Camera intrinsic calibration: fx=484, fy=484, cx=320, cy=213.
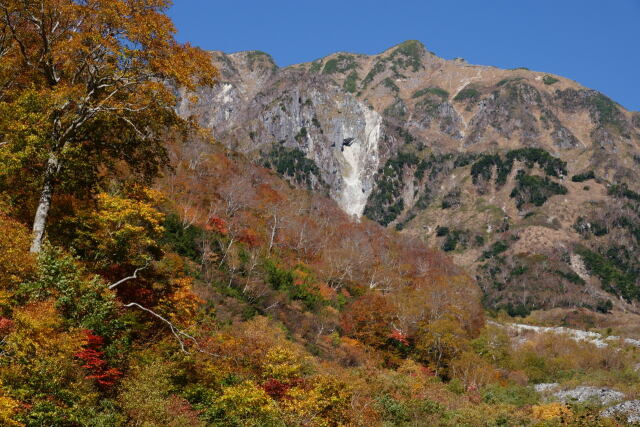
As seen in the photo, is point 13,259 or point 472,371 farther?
point 472,371

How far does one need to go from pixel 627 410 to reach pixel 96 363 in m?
30.9

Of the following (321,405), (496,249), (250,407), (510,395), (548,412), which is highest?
(496,249)

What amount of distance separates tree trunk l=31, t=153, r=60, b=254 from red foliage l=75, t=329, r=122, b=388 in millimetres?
3746

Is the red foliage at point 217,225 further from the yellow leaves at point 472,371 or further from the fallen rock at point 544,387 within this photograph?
the fallen rock at point 544,387

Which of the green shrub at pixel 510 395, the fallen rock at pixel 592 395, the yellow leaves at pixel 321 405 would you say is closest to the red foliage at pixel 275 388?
the yellow leaves at pixel 321 405

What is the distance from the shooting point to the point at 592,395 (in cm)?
3719

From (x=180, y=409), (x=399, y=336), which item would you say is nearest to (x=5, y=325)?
(x=180, y=409)

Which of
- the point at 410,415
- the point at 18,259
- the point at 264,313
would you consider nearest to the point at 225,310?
the point at 264,313

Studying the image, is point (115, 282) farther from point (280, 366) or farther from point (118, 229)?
point (280, 366)

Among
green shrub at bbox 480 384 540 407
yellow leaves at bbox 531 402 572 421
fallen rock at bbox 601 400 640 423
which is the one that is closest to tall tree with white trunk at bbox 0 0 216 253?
yellow leaves at bbox 531 402 572 421

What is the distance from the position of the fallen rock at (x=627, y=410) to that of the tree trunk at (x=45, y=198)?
30.2 metres

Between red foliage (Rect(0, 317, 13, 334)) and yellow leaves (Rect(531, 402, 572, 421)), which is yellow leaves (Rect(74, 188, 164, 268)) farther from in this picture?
yellow leaves (Rect(531, 402, 572, 421))

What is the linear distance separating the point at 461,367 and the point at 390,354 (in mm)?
7296

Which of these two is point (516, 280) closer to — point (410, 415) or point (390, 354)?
point (390, 354)
